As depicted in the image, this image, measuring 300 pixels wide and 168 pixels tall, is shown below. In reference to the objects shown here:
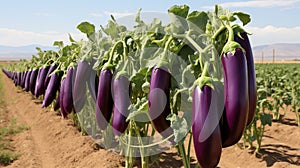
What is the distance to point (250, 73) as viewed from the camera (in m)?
1.20

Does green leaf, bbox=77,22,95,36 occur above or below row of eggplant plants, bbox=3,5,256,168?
above

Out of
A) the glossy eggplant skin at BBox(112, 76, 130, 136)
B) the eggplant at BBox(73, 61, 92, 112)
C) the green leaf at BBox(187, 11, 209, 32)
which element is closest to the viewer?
the green leaf at BBox(187, 11, 209, 32)

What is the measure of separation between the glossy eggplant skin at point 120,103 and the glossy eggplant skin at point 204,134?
60 centimetres

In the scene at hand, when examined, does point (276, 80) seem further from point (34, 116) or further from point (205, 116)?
point (205, 116)

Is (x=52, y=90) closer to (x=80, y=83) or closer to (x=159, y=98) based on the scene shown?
(x=80, y=83)

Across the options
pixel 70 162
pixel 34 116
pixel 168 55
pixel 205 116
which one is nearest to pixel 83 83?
pixel 168 55

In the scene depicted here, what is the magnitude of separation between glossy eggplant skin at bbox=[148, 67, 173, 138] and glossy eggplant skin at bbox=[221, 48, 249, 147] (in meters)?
0.33

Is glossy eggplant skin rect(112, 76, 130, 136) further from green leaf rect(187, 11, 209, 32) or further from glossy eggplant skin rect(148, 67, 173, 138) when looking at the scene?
green leaf rect(187, 11, 209, 32)

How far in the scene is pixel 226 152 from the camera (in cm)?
450

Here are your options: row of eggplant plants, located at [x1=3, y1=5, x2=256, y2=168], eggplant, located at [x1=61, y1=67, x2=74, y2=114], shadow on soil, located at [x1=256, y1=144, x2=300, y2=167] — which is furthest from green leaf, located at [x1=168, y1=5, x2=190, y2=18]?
shadow on soil, located at [x1=256, y1=144, x2=300, y2=167]

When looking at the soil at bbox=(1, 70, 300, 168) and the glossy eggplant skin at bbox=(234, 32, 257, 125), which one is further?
the soil at bbox=(1, 70, 300, 168)

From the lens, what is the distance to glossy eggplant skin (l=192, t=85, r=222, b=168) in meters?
1.13

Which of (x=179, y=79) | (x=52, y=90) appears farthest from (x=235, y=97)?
(x=52, y=90)

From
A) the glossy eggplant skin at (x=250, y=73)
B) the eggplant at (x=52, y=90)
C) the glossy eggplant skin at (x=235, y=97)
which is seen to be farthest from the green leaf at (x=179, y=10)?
the eggplant at (x=52, y=90)
